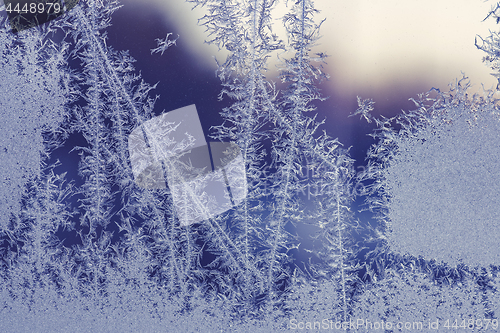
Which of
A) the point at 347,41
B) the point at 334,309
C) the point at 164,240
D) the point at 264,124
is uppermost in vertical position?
the point at 347,41

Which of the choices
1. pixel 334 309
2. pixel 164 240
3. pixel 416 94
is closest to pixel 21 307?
pixel 164 240

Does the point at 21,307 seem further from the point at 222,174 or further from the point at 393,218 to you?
the point at 393,218

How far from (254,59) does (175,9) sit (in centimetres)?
15

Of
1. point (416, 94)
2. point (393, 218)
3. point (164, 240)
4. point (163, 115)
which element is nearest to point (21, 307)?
point (164, 240)

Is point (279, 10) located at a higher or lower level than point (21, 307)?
higher

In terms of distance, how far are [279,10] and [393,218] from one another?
13.7 inches

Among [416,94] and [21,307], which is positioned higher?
[416,94]

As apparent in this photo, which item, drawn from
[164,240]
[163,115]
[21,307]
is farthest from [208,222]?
[21,307]

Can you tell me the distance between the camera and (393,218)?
1.33 ft

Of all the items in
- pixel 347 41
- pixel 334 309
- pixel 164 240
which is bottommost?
pixel 334 309

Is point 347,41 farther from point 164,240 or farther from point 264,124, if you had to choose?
point 164,240

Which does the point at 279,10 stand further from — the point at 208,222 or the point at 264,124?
the point at 208,222

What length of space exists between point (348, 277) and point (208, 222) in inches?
8.6

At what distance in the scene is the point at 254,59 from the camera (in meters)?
0.42
